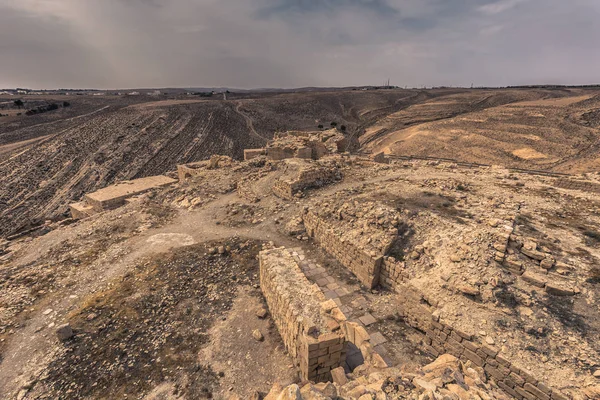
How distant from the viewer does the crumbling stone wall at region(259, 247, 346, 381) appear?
20.4ft

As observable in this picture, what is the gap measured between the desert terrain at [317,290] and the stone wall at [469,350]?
0.04 metres

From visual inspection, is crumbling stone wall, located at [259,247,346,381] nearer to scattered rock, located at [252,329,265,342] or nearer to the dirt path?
scattered rock, located at [252,329,265,342]

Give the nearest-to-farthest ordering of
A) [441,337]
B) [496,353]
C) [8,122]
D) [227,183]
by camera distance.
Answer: [496,353] → [441,337] → [227,183] → [8,122]

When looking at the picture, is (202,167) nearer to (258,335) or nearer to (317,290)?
(258,335)

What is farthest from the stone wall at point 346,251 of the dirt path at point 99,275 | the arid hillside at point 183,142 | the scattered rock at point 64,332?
the arid hillside at point 183,142

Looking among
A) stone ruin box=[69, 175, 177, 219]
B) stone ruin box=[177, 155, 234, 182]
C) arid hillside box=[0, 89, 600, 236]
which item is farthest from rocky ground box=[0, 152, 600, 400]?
arid hillside box=[0, 89, 600, 236]

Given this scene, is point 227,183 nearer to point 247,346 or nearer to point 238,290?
point 238,290

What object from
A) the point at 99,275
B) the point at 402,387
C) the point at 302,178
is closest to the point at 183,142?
the point at 302,178

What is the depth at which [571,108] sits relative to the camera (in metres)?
41.7

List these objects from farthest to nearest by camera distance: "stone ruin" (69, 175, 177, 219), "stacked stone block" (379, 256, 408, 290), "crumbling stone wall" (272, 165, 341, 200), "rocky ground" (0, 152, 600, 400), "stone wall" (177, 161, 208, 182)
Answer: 1. "stone wall" (177, 161, 208, 182)
2. "stone ruin" (69, 175, 177, 219)
3. "crumbling stone wall" (272, 165, 341, 200)
4. "stacked stone block" (379, 256, 408, 290)
5. "rocky ground" (0, 152, 600, 400)

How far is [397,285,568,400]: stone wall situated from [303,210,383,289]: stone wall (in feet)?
4.20

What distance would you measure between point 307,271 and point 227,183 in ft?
33.7

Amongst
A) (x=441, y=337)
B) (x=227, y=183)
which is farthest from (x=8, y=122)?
(x=441, y=337)

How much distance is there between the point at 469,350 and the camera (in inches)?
260
